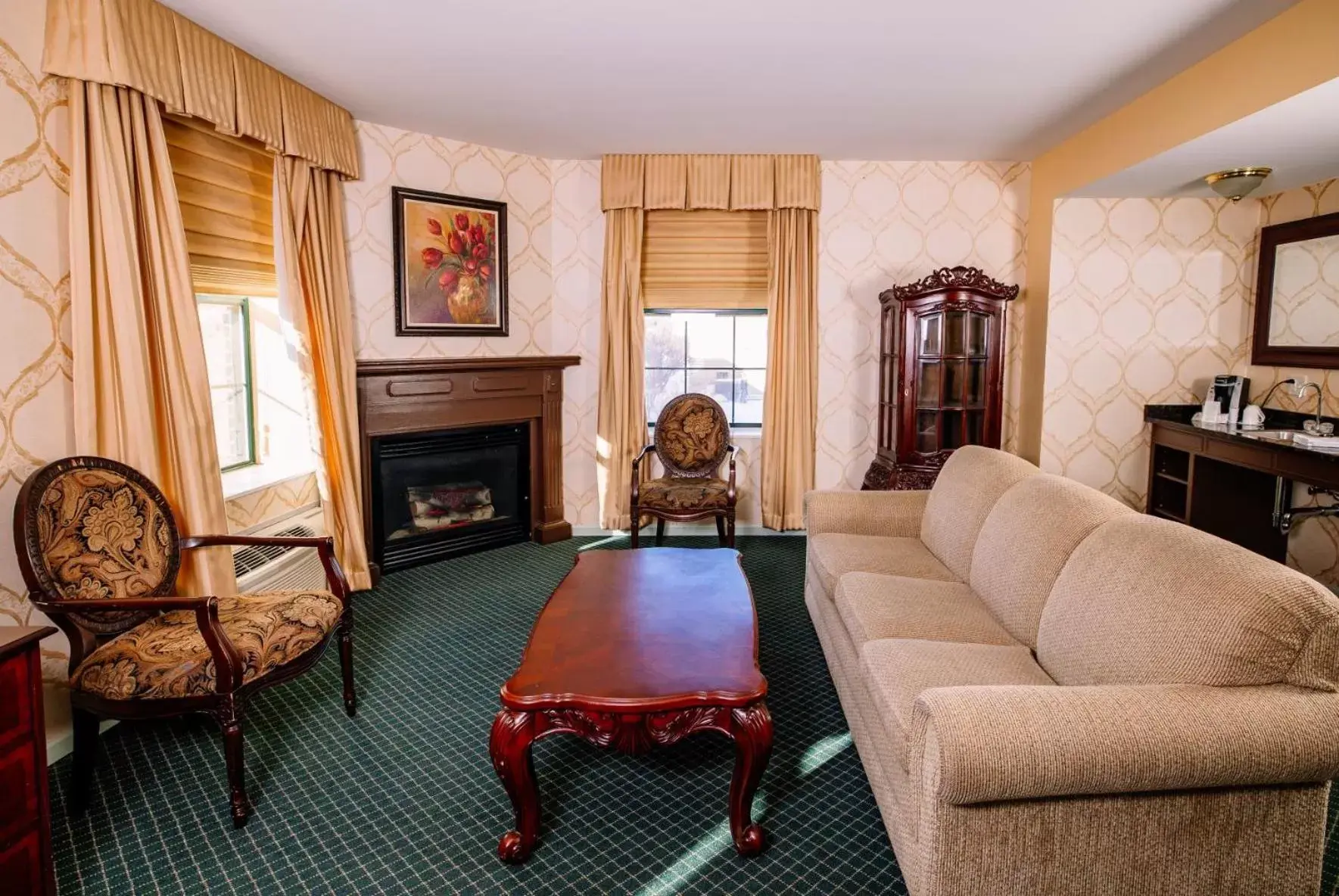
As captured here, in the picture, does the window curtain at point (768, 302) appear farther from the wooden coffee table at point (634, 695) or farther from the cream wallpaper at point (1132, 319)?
the wooden coffee table at point (634, 695)

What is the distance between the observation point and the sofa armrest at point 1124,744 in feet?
4.87

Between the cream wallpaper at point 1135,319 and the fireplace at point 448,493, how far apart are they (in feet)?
10.6

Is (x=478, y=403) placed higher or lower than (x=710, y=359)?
lower

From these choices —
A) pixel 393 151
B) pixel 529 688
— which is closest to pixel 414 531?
pixel 393 151

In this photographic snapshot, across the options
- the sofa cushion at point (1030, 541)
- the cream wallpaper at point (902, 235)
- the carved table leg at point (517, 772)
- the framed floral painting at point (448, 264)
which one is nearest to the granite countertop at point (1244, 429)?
the cream wallpaper at point (902, 235)

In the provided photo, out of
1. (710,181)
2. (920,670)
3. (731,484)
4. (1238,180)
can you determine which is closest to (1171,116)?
(1238,180)

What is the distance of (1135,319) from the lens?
464cm

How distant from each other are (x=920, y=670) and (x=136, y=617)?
2.26m

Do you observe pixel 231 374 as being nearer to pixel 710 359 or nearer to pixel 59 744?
pixel 59 744

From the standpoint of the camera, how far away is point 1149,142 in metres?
3.59

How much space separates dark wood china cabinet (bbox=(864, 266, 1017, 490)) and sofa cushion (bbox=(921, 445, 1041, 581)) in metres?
1.33

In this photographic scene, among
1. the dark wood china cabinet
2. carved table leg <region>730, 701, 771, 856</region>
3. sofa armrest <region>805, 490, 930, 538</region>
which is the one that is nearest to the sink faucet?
the dark wood china cabinet

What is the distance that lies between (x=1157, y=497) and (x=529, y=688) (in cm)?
404

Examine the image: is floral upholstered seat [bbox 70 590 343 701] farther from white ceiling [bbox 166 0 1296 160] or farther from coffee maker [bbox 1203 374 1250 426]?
coffee maker [bbox 1203 374 1250 426]
